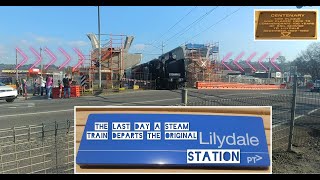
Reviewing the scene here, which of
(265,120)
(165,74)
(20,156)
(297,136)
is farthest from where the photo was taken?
(165,74)

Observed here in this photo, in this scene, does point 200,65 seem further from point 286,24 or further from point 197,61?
point 286,24

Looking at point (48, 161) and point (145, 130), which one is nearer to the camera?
point (145, 130)

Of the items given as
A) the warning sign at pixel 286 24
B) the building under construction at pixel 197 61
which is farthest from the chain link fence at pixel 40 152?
the building under construction at pixel 197 61

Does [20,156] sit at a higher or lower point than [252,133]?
lower

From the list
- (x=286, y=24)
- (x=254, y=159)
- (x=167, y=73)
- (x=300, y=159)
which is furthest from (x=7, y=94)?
(x=286, y=24)

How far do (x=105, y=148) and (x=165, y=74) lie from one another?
71.3 feet

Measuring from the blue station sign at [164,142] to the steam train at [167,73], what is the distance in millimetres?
21069

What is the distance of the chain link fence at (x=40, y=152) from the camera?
12.6ft

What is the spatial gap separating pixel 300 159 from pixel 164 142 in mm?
2730

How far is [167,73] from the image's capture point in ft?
80.7

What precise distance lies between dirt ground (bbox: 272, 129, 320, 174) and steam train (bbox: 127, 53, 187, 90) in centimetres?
1875

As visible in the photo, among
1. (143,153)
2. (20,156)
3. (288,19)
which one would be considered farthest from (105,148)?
(288,19)
